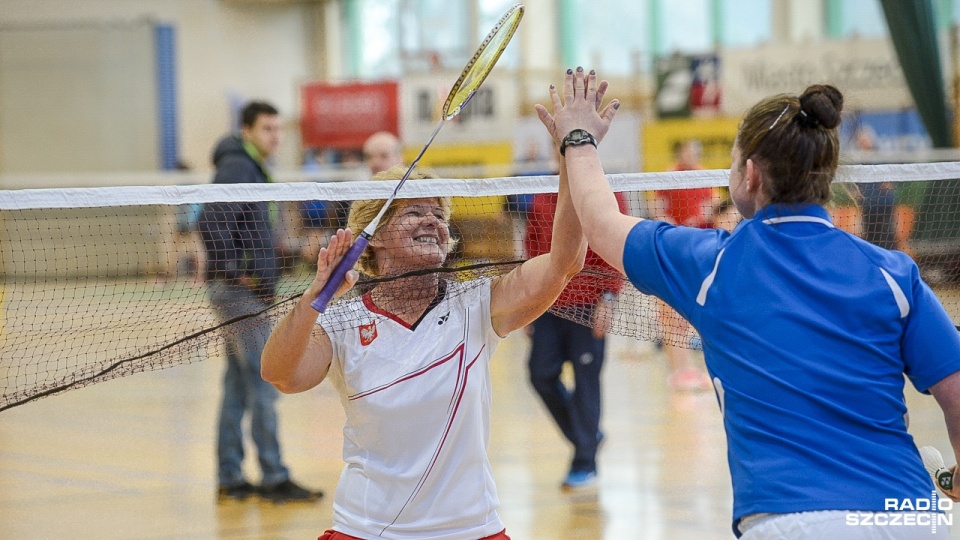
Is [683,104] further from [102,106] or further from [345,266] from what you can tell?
[345,266]

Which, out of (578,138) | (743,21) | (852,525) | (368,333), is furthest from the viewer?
(743,21)

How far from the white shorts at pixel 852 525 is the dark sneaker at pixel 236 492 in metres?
4.36

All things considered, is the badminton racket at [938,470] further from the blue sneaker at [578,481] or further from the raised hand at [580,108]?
the blue sneaker at [578,481]

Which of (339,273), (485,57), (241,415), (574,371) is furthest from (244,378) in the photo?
(339,273)

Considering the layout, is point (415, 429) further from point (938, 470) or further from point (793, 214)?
point (938, 470)

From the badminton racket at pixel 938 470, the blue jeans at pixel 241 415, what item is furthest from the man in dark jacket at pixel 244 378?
the badminton racket at pixel 938 470

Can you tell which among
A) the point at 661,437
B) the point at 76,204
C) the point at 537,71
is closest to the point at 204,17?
the point at 537,71

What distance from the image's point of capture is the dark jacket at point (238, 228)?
5.60 metres

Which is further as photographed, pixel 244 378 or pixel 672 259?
pixel 244 378

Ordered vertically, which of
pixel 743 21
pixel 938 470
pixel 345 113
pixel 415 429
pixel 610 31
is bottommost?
pixel 938 470

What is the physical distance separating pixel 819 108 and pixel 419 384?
1142 millimetres

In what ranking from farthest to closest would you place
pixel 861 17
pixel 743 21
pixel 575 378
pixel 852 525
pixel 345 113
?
pixel 743 21 < pixel 345 113 < pixel 861 17 < pixel 575 378 < pixel 852 525

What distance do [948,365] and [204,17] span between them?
21399 millimetres

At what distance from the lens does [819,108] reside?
1965 millimetres
